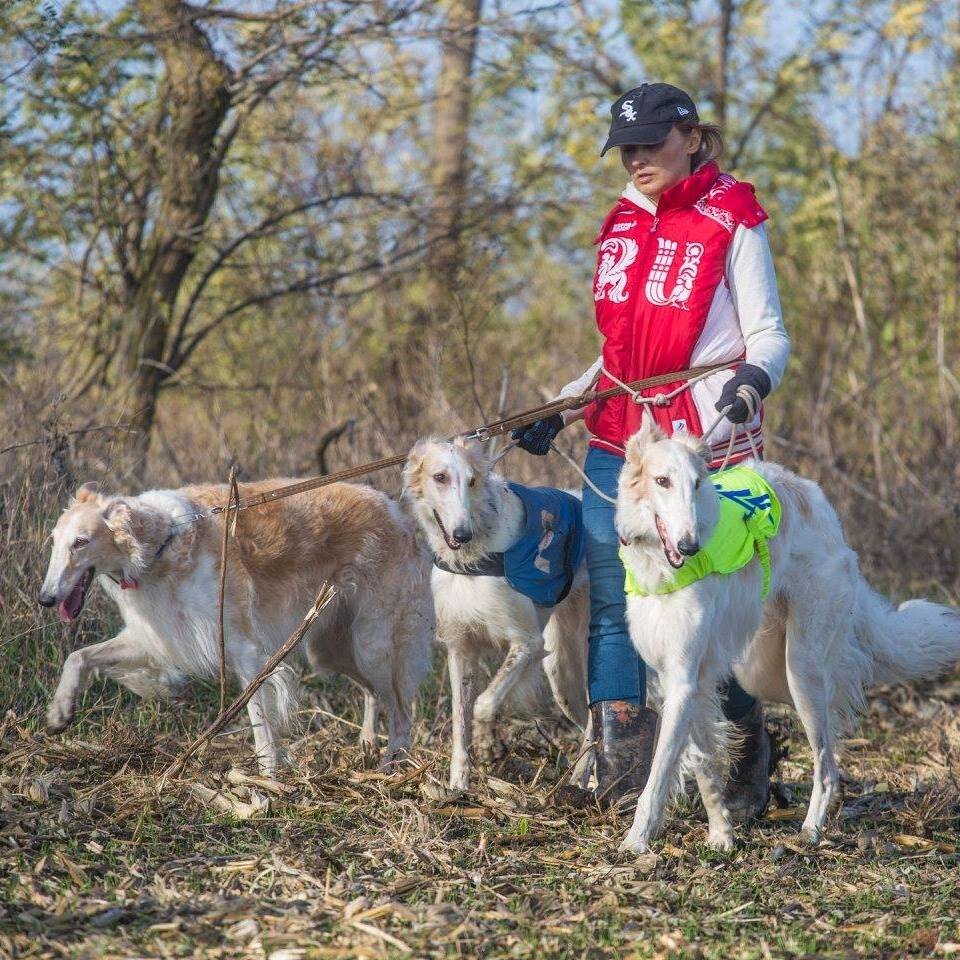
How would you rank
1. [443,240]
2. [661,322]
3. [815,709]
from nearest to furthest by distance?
[661,322] → [815,709] → [443,240]

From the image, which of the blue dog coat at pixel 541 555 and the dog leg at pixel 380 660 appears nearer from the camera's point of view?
the blue dog coat at pixel 541 555

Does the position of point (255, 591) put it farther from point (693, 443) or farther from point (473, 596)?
point (693, 443)

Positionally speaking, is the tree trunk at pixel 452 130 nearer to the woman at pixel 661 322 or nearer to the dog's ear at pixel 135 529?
the dog's ear at pixel 135 529

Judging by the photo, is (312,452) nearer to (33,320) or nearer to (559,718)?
(33,320)

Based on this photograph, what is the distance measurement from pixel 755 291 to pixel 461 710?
7.37 feet

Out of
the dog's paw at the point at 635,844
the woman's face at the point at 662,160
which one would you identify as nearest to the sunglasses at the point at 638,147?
the woman's face at the point at 662,160

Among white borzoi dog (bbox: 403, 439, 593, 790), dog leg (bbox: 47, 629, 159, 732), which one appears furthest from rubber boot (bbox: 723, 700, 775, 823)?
dog leg (bbox: 47, 629, 159, 732)

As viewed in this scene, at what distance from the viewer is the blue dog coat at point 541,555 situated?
532 centimetres

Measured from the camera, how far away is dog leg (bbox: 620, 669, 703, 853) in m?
4.29

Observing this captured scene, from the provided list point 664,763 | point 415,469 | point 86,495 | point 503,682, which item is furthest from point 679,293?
point 86,495

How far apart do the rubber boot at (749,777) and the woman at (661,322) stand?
0.04 ft

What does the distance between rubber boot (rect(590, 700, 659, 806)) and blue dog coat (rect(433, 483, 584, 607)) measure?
736mm

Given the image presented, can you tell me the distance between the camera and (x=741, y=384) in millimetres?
4234

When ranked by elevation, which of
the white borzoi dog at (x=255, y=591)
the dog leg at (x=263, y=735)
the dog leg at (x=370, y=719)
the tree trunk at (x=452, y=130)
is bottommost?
the dog leg at (x=370, y=719)
